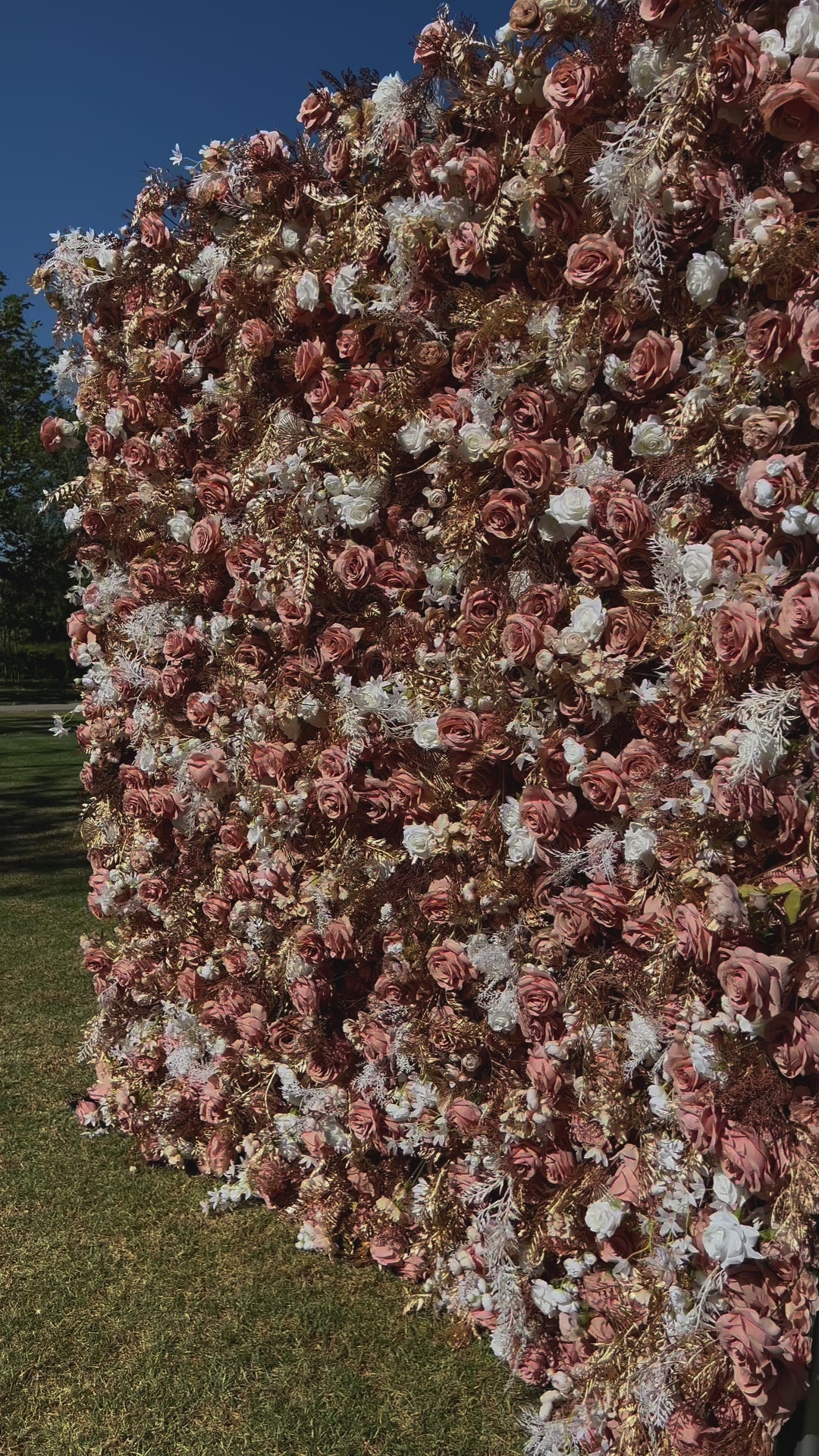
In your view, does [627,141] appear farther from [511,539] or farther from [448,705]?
[448,705]

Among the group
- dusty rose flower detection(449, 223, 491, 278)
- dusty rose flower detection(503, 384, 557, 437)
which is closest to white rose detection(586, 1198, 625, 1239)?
Answer: dusty rose flower detection(503, 384, 557, 437)

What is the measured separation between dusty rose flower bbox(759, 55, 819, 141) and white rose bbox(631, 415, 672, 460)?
0.53 m

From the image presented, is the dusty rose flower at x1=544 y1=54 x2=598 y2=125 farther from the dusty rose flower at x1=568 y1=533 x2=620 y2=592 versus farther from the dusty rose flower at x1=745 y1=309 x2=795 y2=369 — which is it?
the dusty rose flower at x1=568 y1=533 x2=620 y2=592

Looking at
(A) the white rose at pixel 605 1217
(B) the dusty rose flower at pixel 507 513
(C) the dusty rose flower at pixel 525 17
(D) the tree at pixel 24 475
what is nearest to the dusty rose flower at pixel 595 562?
(B) the dusty rose flower at pixel 507 513

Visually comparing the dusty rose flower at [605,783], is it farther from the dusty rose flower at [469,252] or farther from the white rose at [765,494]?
the dusty rose flower at [469,252]

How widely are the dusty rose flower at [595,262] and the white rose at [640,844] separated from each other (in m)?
1.09

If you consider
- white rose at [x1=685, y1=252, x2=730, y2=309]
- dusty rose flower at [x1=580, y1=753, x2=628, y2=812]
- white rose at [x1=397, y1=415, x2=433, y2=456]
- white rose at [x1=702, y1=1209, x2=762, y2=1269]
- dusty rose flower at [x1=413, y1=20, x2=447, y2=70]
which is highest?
dusty rose flower at [x1=413, y1=20, x2=447, y2=70]

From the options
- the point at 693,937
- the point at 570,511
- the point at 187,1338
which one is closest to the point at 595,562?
the point at 570,511

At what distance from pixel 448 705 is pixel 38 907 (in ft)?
19.1

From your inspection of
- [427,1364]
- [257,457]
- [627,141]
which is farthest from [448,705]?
[427,1364]

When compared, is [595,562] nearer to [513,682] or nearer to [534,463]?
[534,463]

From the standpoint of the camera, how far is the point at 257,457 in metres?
3.23

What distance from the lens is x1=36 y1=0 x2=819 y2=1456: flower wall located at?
205 centimetres

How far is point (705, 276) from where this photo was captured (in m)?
2.08
